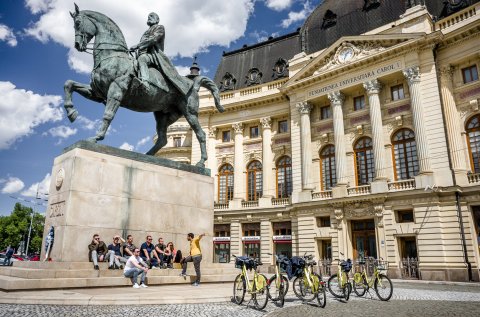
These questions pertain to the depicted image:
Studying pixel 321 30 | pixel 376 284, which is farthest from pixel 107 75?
pixel 321 30

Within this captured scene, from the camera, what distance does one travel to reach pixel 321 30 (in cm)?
3522

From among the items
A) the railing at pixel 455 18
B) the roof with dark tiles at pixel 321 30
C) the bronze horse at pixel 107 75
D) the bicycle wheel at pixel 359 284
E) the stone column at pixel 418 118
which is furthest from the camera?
the roof with dark tiles at pixel 321 30

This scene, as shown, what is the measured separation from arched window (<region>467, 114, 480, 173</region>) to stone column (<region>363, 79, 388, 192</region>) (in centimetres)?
564

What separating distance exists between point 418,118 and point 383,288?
768 inches

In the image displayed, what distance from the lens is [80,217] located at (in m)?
9.24

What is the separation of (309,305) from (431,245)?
63.2ft

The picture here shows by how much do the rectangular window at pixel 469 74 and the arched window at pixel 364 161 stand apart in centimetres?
798

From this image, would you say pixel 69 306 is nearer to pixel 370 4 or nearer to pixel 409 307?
pixel 409 307

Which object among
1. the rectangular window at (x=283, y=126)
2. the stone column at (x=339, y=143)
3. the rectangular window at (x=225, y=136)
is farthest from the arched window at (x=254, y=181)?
the stone column at (x=339, y=143)

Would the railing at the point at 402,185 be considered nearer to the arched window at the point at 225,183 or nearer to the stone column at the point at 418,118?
the stone column at the point at 418,118

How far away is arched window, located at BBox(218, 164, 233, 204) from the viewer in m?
37.3

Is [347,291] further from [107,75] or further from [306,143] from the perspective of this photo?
[306,143]

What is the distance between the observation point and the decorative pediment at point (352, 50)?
2763 centimetres

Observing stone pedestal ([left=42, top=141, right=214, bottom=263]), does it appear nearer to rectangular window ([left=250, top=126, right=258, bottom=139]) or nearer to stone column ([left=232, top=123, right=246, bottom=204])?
stone column ([left=232, top=123, right=246, bottom=204])
